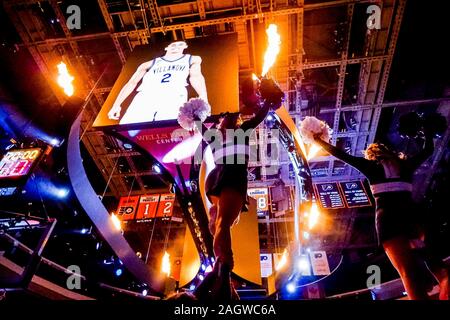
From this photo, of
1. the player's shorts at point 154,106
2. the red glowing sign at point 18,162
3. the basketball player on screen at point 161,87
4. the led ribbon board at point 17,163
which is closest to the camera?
the player's shorts at point 154,106

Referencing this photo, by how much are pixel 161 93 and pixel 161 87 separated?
0.28 metres

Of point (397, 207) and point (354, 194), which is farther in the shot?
point (354, 194)

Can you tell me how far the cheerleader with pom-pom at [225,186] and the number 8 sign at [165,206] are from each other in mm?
8803

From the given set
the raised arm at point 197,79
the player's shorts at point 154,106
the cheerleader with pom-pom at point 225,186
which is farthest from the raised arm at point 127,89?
the cheerleader with pom-pom at point 225,186

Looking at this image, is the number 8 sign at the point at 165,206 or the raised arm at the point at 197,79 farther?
the number 8 sign at the point at 165,206

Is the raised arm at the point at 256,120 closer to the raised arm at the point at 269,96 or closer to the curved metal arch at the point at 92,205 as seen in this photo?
the raised arm at the point at 269,96

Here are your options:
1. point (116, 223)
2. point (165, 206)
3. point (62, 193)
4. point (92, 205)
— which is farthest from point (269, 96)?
point (165, 206)

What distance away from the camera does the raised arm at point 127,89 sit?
18.8 ft

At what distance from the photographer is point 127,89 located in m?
6.44

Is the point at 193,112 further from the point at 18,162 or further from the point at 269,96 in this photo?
the point at 18,162

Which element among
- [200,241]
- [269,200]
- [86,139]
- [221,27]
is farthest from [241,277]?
[86,139]

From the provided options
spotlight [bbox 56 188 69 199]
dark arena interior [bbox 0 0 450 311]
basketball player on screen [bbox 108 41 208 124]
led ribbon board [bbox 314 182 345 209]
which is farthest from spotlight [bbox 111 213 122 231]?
led ribbon board [bbox 314 182 345 209]

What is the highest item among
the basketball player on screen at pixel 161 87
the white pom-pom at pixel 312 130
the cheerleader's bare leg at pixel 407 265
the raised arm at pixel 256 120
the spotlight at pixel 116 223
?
the basketball player on screen at pixel 161 87

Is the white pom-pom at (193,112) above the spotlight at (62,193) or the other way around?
the other way around
